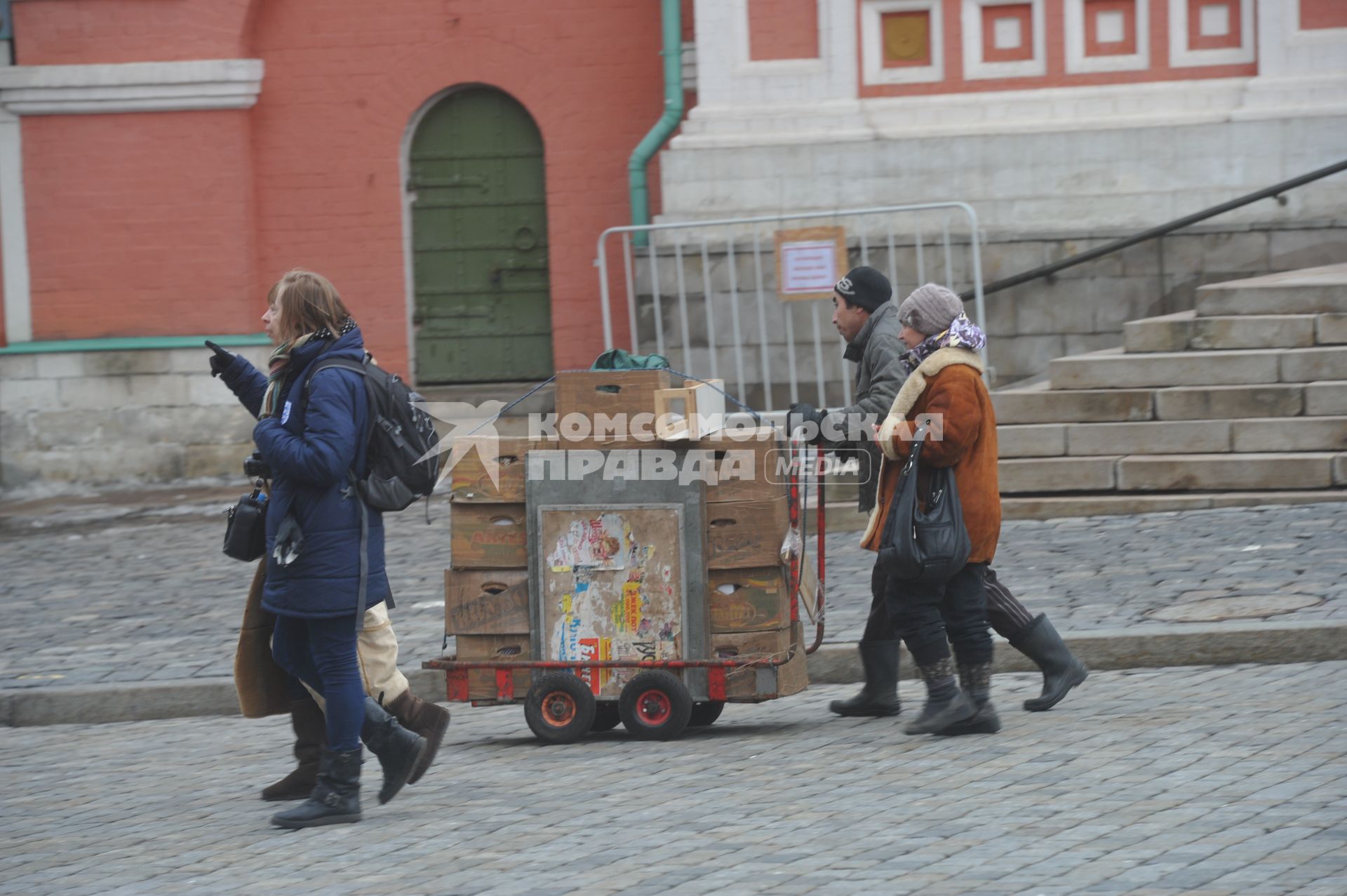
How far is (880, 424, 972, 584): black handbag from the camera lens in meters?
6.18

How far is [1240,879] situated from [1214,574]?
173 inches

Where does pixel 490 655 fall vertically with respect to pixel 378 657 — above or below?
below

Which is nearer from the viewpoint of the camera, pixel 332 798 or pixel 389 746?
pixel 332 798

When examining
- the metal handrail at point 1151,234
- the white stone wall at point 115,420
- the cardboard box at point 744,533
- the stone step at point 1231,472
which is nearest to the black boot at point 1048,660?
the cardboard box at point 744,533

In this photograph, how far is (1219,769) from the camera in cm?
557

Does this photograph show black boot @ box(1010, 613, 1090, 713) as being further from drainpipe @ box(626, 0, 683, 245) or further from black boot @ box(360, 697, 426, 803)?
drainpipe @ box(626, 0, 683, 245)

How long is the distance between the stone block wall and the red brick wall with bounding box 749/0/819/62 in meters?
1.57

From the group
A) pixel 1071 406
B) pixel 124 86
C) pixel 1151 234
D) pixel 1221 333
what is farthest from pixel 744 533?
pixel 124 86

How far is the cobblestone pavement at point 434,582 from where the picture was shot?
824 cm

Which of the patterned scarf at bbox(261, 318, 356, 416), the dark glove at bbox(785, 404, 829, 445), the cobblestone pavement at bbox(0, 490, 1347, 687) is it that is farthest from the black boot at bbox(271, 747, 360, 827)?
the cobblestone pavement at bbox(0, 490, 1347, 687)

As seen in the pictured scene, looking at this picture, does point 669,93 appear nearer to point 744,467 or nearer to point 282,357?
point 744,467

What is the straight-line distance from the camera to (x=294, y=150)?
1493cm

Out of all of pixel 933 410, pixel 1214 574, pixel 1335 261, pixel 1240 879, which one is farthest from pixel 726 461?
pixel 1335 261

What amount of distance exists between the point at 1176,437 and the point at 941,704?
5.06 m
